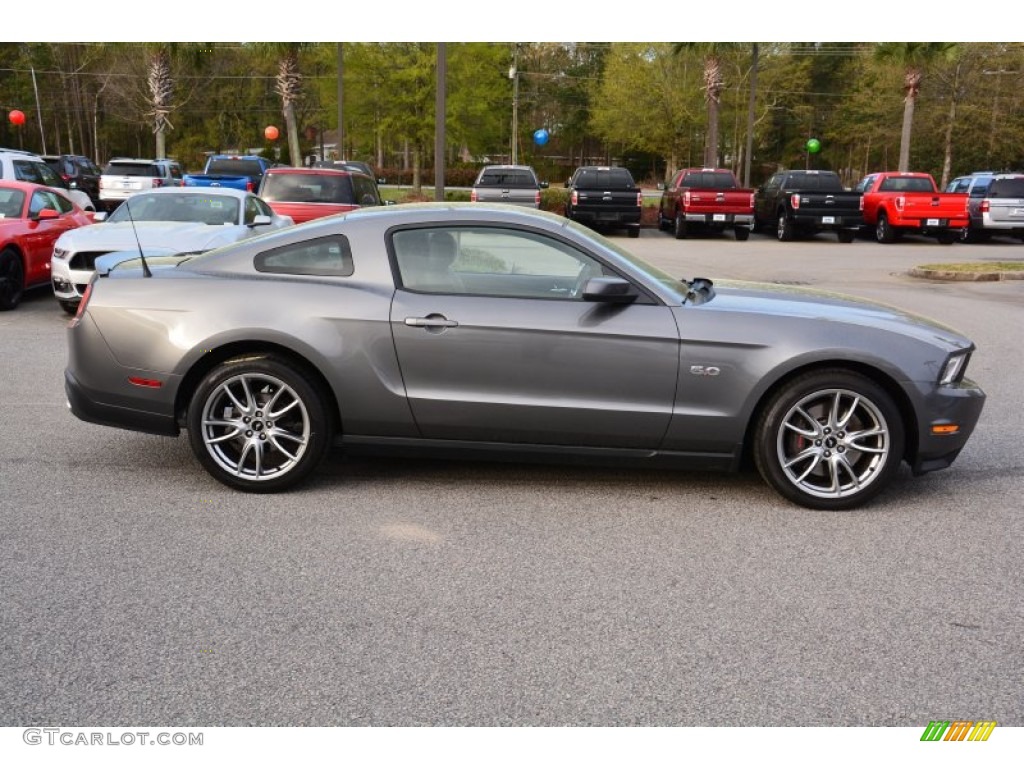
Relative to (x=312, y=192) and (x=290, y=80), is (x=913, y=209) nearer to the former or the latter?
(x=312, y=192)

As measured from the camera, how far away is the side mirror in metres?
4.99

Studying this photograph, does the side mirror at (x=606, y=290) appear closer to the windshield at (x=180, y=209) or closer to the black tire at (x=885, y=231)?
the windshield at (x=180, y=209)

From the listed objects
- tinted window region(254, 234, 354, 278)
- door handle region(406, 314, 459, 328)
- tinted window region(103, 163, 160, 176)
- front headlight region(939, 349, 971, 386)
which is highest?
tinted window region(103, 163, 160, 176)

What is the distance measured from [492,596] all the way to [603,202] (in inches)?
883

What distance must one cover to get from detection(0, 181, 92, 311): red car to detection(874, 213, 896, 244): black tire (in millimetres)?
20223

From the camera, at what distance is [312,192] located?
1527 centimetres

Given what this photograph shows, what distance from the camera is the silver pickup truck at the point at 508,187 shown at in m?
24.2

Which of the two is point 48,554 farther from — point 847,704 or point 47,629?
point 847,704

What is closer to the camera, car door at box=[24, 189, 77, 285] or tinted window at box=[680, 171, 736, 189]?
car door at box=[24, 189, 77, 285]

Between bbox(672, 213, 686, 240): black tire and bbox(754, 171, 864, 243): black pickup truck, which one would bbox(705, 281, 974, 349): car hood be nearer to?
bbox(754, 171, 864, 243): black pickup truck

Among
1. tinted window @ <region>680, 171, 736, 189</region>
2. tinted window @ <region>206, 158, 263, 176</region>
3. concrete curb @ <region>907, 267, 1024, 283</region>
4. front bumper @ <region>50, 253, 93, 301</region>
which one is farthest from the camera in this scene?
tinted window @ <region>206, 158, 263, 176</region>

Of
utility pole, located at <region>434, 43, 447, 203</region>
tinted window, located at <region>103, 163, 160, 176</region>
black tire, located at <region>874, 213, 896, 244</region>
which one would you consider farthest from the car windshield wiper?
tinted window, located at <region>103, 163, 160, 176</region>

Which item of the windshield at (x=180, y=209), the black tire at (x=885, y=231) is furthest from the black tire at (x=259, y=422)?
the black tire at (x=885, y=231)
